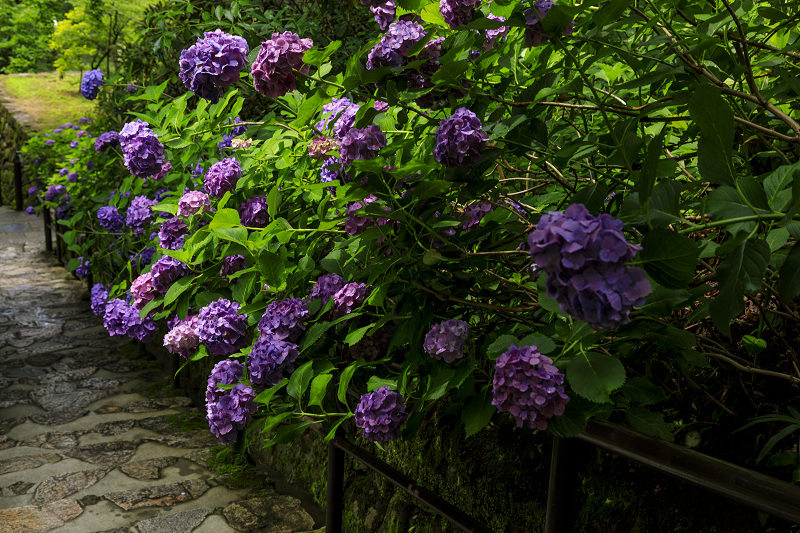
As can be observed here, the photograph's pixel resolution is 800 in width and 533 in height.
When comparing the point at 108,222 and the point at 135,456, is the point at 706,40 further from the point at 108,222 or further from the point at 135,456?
the point at 108,222

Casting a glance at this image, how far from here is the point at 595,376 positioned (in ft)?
3.39

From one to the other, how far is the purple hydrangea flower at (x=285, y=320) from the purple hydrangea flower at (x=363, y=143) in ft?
1.56

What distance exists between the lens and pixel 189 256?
87.1 inches

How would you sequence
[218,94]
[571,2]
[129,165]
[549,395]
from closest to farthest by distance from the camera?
[549,395] → [571,2] → [218,94] → [129,165]

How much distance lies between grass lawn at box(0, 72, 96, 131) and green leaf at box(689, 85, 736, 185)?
13.1 meters

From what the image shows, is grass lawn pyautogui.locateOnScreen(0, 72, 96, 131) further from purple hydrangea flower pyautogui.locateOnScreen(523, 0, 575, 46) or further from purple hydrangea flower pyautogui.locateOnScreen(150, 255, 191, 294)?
purple hydrangea flower pyautogui.locateOnScreen(523, 0, 575, 46)

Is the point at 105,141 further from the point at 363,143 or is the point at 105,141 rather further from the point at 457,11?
the point at 457,11

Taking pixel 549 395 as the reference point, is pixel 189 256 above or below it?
below

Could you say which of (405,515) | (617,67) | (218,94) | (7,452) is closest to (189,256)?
(218,94)

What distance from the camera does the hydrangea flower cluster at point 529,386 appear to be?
1131 mm

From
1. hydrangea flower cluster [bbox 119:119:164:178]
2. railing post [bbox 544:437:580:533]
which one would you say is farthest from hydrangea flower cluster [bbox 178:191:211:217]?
railing post [bbox 544:437:580:533]

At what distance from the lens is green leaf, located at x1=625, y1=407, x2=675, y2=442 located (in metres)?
1.36

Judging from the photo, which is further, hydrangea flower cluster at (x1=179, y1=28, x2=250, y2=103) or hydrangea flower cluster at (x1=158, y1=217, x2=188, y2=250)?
hydrangea flower cluster at (x1=158, y1=217, x2=188, y2=250)

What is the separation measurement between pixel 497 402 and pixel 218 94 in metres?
1.34
